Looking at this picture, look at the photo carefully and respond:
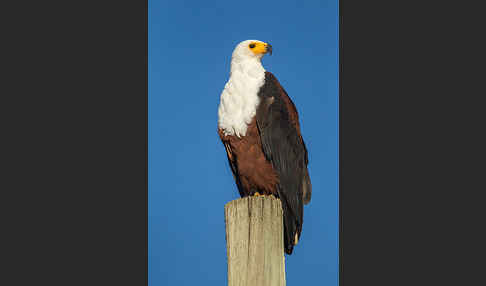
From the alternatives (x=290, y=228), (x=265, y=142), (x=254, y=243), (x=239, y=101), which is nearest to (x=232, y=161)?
(x=265, y=142)

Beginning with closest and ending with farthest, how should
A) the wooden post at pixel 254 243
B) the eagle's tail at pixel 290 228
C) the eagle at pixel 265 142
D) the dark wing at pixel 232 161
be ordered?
the wooden post at pixel 254 243 → the eagle's tail at pixel 290 228 → the eagle at pixel 265 142 → the dark wing at pixel 232 161

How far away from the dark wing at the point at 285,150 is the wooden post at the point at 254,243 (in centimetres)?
76

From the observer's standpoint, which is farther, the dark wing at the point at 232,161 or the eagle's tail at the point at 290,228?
the dark wing at the point at 232,161

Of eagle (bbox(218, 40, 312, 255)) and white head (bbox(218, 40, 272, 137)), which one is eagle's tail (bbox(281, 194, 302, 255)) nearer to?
eagle (bbox(218, 40, 312, 255))

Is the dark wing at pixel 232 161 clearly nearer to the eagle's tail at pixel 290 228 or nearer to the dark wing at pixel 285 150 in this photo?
the dark wing at pixel 285 150

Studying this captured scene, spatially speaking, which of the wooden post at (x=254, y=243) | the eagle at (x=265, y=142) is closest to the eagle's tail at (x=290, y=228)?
the eagle at (x=265, y=142)

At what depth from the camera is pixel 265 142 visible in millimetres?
3303

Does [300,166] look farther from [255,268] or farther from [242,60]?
[255,268]

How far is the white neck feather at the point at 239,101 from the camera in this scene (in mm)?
3307

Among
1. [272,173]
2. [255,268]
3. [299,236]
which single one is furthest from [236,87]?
[255,268]

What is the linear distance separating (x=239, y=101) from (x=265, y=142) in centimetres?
40

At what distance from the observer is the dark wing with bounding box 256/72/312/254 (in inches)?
126

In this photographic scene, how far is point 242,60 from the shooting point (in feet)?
11.9

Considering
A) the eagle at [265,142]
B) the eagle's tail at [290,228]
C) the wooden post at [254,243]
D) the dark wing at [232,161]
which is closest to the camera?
the wooden post at [254,243]
